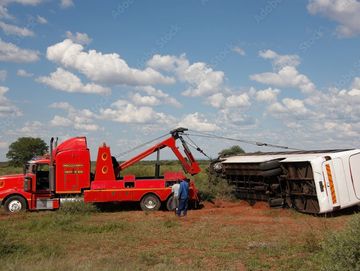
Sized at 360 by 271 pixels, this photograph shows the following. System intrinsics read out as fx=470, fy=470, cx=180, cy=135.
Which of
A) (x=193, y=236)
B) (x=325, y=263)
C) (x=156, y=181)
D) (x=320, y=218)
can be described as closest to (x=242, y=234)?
(x=193, y=236)

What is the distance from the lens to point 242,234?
520 inches

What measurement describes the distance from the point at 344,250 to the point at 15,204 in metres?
14.5

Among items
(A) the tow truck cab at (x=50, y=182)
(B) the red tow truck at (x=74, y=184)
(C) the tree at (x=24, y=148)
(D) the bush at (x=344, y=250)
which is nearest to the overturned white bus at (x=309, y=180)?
(B) the red tow truck at (x=74, y=184)

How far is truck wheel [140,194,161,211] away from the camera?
62.0 ft

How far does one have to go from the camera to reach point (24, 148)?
6150 centimetres

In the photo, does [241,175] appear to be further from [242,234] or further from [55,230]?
[55,230]

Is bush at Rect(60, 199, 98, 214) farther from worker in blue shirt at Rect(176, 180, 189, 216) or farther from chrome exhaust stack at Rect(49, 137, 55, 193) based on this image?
worker in blue shirt at Rect(176, 180, 189, 216)

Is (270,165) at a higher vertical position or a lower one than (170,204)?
higher

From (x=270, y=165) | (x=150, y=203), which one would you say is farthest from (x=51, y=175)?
(x=270, y=165)

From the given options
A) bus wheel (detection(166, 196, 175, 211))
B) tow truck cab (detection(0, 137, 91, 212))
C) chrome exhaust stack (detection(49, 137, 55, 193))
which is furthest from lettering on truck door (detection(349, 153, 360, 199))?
chrome exhaust stack (detection(49, 137, 55, 193))

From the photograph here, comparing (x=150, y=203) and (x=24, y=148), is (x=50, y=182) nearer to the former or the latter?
(x=150, y=203)

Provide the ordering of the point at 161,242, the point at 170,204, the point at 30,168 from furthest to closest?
the point at 30,168 → the point at 170,204 → the point at 161,242

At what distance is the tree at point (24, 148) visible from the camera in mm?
59594

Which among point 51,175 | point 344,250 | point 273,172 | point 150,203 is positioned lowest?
point 344,250
